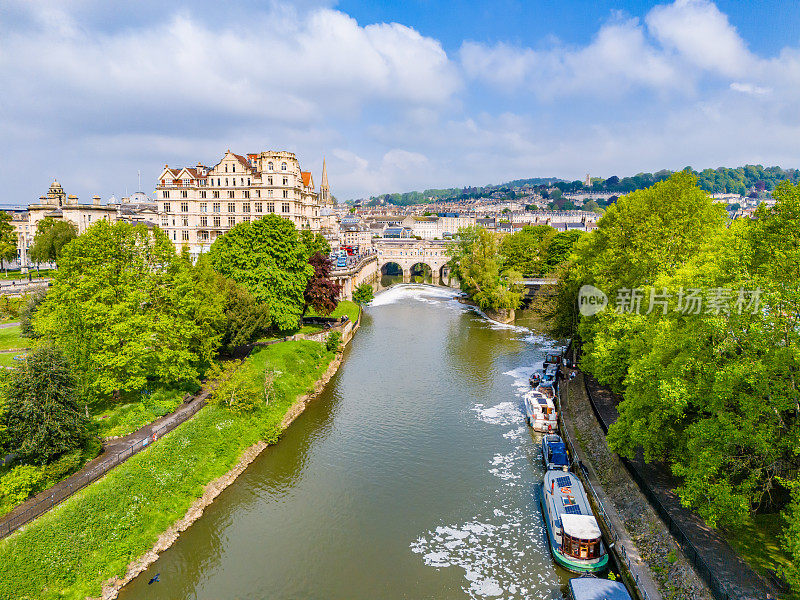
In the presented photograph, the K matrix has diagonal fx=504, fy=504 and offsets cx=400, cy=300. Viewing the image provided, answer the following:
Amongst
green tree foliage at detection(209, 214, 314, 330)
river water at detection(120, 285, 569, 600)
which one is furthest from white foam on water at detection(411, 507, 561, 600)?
green tree foliage at detection(209, 214, 314, 330)

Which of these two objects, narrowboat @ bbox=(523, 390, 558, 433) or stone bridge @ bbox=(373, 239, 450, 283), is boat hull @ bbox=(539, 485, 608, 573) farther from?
stone bridge @ bbox=(373, 239, 450, 283)

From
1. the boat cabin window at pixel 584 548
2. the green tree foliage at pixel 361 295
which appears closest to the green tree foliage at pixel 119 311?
the boat cabin window at pixel 584 548

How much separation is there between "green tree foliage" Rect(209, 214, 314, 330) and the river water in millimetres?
9899

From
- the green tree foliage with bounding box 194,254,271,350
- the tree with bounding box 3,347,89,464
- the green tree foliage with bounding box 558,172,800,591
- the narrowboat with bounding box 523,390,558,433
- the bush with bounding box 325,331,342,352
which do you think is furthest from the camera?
the bush with bounding box 325,331,342,352

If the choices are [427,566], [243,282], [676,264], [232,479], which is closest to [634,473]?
[427,566]

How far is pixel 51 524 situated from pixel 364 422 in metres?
18.5

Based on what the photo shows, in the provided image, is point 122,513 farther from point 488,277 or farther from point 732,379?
point 488,277

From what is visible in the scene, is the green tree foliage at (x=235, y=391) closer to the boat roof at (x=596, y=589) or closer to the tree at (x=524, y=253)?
the boat roof at (x=596, y=589)

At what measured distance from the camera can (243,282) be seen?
148ft

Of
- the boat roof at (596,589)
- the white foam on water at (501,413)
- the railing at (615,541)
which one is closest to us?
the boat roof at (596,589)

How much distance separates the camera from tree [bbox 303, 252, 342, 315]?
52.9m

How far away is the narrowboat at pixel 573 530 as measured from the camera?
19094mm

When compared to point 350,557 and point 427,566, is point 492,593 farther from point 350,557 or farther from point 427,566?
point 350,557

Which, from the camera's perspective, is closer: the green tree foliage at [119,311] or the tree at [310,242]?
the green tree foliage at [119,311]
